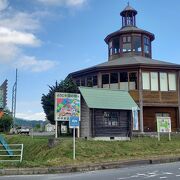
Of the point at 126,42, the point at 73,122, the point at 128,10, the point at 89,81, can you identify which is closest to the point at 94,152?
the point at 73,122

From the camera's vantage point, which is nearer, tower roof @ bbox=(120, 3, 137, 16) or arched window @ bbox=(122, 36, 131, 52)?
arched window @ bbox=(122, 36, 131, 52)

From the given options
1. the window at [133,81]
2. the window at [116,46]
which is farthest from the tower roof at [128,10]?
the window at [133,81]

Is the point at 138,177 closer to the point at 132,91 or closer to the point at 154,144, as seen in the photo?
the point at 154,144

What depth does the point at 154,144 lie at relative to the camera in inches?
891

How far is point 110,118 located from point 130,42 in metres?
17.1

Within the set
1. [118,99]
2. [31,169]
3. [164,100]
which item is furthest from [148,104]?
[31,169]

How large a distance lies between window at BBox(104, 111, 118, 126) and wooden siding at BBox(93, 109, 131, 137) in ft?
0.84

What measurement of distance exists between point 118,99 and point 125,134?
2779mm

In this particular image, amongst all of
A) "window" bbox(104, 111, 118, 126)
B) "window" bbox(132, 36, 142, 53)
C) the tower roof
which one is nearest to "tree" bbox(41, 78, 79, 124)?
"window" bbox(104, 111, 118, 126)

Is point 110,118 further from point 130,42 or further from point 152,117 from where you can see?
point 130,42

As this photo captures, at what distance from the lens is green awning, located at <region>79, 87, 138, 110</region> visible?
2658 centimetres

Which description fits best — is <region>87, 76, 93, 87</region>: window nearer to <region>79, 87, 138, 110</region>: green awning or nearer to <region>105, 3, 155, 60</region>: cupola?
<region>105, 3, 155, 60</region>: cupola

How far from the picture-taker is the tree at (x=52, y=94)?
34156 mm

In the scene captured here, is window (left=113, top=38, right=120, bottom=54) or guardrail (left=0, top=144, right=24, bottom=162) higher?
window (left=113, top=38, right=120, bottom=54)
